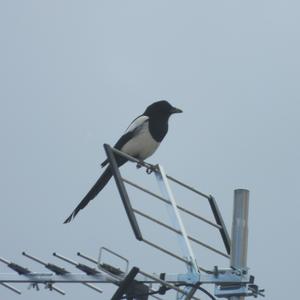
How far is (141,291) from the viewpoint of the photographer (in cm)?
380

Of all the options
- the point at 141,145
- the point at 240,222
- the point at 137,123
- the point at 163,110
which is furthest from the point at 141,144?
the point at 240,222

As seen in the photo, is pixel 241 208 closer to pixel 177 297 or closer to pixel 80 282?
pixel 177 297

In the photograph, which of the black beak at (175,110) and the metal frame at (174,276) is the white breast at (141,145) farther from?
the metal frame at (174,276)

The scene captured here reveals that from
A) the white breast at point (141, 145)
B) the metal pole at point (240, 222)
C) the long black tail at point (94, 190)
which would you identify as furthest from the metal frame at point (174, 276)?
the white breast at point (141, 145)

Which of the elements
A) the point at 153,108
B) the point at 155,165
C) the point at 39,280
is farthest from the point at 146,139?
the point at 39,280

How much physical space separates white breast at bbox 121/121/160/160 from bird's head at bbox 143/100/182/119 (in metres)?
0.33

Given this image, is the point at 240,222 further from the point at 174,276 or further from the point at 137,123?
the point at 137,123

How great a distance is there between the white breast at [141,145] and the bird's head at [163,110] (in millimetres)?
329

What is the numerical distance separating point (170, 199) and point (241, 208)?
726 millimetres

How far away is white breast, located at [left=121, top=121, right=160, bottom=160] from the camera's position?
7668 millimetres

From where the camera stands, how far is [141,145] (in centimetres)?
767

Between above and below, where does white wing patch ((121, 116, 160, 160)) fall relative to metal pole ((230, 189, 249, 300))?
above

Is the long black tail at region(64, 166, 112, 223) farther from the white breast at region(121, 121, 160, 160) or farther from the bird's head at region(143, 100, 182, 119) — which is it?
the bird's head at region(143, 100, 182, 119)

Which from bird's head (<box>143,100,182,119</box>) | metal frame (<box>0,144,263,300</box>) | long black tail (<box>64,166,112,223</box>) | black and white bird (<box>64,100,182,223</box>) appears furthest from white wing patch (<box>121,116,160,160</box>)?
metal frame (<box>0,144,263,300</box>)
